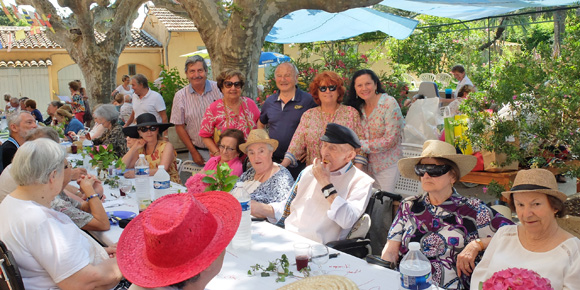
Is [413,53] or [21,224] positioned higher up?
[413,53]

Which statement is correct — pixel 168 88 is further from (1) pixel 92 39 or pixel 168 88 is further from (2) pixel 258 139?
(2) pixel 258 139

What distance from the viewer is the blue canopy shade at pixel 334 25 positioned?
40.2 feet

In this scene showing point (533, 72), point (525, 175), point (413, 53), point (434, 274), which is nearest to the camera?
point (525, 175)

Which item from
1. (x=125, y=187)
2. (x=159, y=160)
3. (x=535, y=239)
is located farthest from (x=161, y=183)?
(x=535, y=239)

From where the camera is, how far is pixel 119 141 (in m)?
7.25

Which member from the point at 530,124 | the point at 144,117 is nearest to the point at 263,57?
the point at 144,117

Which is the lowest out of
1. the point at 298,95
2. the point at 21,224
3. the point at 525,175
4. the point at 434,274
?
the point at 434,274

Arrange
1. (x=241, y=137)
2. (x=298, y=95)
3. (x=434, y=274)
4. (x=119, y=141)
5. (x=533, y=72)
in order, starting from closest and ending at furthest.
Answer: (x=434, y=274) < (x=533, y=72) < (x=241, y=137) < (x=298, y=95) < (x=119, y=141)

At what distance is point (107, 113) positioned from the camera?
7.32 m

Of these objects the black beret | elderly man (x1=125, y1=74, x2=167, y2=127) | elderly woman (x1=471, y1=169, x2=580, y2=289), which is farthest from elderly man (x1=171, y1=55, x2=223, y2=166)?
elderly woman (x1=471, y1=169, x2=580, y2=289)

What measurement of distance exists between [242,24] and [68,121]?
489cm

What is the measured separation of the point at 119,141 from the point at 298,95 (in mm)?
2896

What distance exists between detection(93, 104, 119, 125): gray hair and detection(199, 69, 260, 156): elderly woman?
2040 millimetres

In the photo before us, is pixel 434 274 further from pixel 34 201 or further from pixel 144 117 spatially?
pixel 144 117
